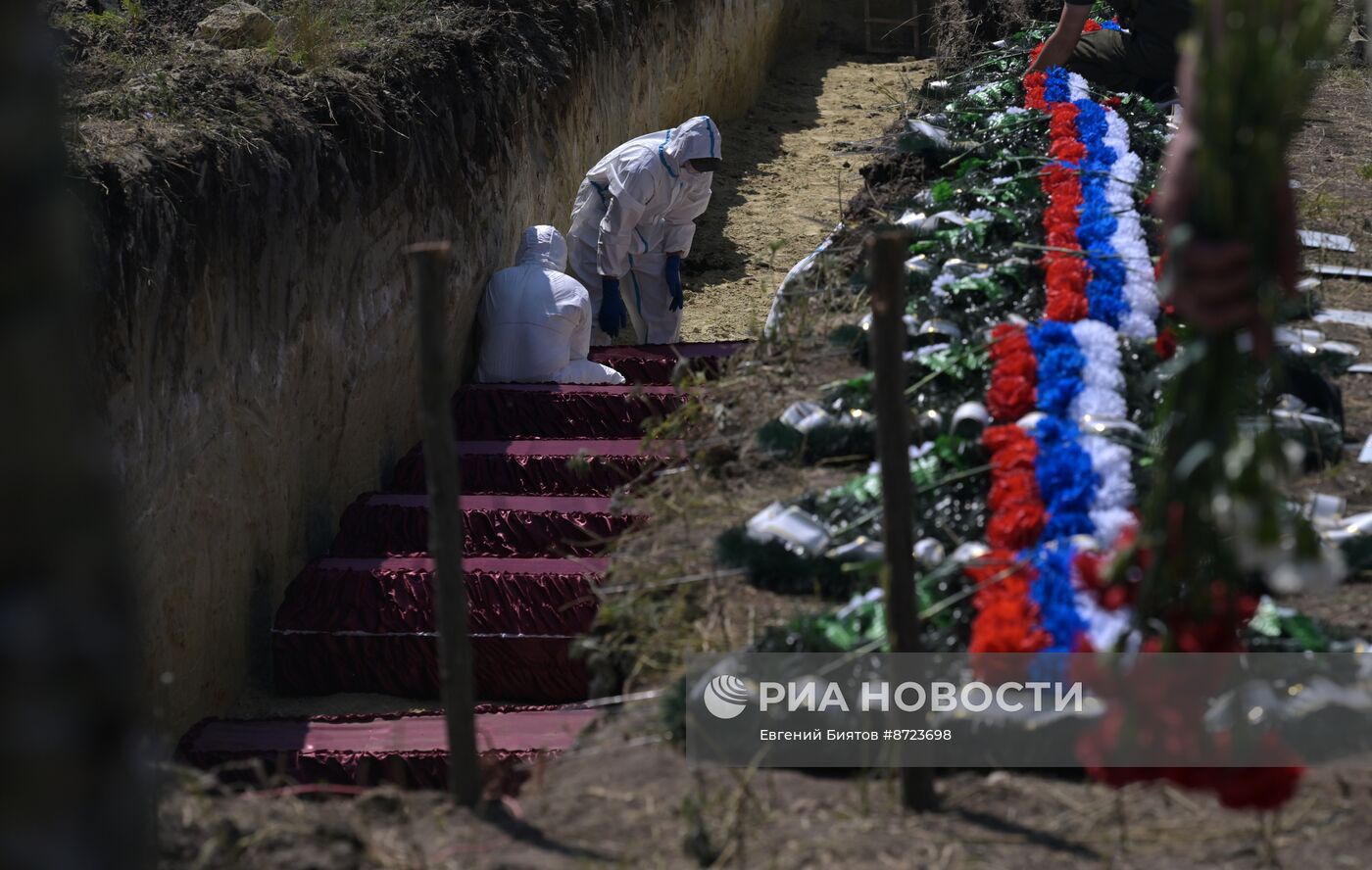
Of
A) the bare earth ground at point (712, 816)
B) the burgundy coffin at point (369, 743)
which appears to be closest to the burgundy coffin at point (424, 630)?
the burgundy coffin at point (369, 743)

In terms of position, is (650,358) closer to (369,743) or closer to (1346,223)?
(369,743)

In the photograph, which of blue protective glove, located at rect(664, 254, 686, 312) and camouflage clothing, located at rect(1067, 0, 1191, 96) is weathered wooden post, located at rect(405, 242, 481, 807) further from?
blue protective glove, located at rect(664, 254, 686, 312)

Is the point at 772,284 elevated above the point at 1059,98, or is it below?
below

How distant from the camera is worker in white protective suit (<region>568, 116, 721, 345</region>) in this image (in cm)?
895

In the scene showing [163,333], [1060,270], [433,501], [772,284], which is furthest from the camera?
[772,284]

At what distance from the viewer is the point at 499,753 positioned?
487 cm

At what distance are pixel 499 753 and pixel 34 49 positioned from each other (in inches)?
143

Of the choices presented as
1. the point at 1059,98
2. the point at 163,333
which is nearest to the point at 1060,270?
the point at 1059,98

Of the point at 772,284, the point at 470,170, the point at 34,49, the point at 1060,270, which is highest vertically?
the point at 34,49

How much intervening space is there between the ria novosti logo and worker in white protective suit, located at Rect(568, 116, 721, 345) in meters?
5.88

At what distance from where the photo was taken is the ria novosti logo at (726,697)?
335 centimetres

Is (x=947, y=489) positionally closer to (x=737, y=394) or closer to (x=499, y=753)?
(x=737, y=394)

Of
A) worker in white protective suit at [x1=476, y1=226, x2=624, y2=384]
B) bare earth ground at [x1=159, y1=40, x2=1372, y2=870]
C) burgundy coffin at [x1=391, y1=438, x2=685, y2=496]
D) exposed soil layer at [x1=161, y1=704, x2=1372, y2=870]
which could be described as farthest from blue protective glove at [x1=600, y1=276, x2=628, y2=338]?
exposed soil layer at [x1=161, y1=704, x2=1372, y2=870]

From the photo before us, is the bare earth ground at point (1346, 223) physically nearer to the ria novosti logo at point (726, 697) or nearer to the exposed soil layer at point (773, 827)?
the exposed soil layer at point (773, 827)
